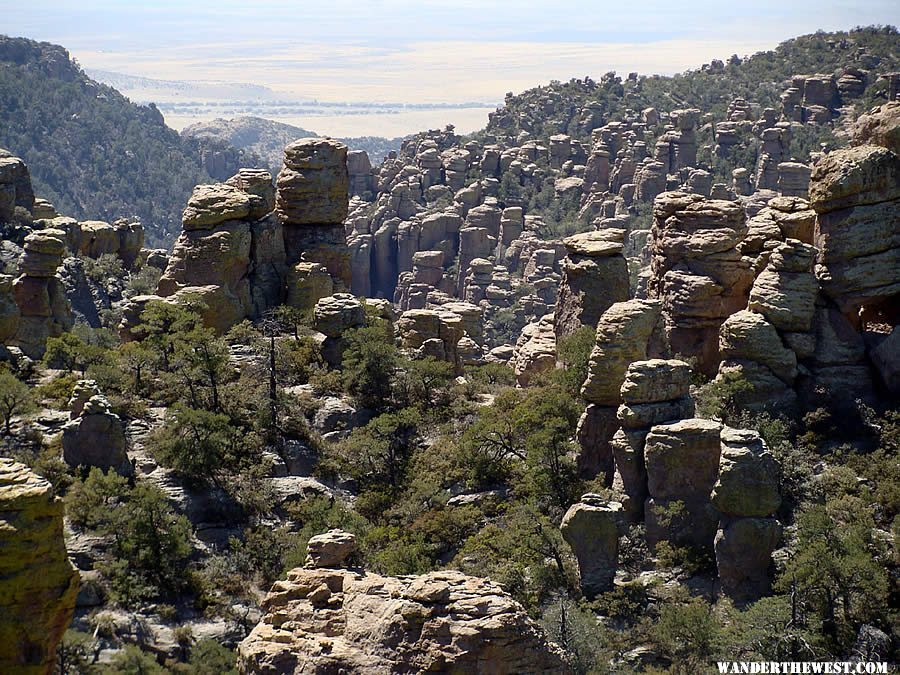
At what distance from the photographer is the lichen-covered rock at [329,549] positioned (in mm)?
25969

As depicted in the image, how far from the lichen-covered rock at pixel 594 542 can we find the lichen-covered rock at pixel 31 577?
47.5 ft

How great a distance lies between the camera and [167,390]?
39969 millimetres

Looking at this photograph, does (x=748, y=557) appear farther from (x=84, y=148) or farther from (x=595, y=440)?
(x=84, y=148)

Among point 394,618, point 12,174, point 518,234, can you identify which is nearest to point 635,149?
point 518,234

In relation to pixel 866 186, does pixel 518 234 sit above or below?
below

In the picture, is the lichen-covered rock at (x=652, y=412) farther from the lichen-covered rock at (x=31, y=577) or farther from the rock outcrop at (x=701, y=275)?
the lichen-covered rock at (x=31, y=577)

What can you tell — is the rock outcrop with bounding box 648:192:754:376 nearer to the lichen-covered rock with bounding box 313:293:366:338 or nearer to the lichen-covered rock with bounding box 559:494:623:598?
the lichen-covered rock with bounding box 559:494:623:598

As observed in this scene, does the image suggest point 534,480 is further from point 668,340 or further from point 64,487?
point 64,487

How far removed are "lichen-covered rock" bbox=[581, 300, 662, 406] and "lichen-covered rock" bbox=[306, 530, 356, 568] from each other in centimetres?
1158

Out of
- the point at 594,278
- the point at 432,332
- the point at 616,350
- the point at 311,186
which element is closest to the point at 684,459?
the point at 616,350

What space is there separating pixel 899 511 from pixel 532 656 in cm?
1573

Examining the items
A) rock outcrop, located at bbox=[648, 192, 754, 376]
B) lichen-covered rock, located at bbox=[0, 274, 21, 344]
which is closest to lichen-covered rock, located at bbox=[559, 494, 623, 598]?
rock outcrop, located at bbox=[648, 192, 754, 376]

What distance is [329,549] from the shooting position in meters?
26.2

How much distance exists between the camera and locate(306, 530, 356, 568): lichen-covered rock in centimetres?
2597
